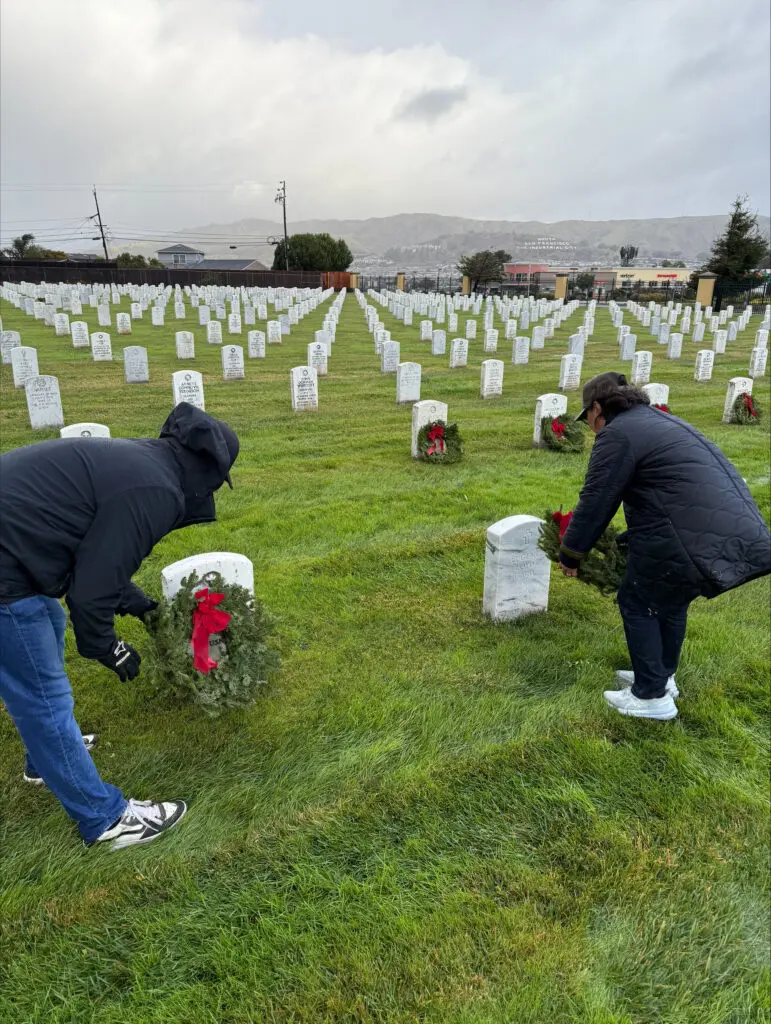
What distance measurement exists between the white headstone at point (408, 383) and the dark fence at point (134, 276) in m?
41.3

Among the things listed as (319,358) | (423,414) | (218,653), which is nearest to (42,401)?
(423,414)

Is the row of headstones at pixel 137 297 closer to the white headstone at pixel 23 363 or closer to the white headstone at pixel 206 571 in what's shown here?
the white headstone at pixel 23 363

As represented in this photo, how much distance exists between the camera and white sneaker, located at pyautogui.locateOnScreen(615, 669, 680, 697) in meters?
3.87

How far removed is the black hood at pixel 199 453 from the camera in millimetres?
2406

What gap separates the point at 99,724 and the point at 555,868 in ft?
8.32

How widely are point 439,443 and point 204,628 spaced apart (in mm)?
5862

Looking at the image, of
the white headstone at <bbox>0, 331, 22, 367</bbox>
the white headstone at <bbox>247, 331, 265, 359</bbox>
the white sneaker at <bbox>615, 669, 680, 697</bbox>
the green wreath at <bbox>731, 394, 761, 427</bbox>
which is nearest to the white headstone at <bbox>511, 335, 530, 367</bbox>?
the white headstone at <bbox>247, 331, 265, 359</bbox>

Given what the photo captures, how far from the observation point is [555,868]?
2.79 metres

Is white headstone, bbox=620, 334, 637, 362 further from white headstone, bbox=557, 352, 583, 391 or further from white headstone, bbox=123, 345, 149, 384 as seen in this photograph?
white headstone, bbox=123, 345, 149, 384

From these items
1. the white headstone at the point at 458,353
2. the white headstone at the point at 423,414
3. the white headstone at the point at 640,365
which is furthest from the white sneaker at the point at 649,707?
the white headstone at the point at 458,353

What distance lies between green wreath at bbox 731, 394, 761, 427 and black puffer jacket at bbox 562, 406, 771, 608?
9.48 metres

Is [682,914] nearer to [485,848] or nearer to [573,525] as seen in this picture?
[485,848]

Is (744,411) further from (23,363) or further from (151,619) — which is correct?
(23,363)

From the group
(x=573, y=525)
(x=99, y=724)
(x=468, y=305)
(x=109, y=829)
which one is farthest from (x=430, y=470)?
(x=468, y=305)
